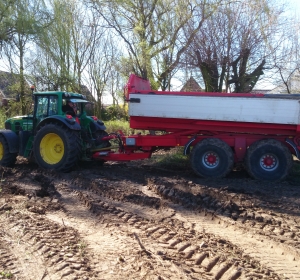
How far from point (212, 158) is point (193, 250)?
5226 millimetres

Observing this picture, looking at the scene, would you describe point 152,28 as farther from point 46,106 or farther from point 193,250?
point 193,250

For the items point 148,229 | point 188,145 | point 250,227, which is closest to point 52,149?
point 188,145

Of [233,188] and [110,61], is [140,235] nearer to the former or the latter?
[233,188]

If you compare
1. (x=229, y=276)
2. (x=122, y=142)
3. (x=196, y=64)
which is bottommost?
(x=229, y=276)

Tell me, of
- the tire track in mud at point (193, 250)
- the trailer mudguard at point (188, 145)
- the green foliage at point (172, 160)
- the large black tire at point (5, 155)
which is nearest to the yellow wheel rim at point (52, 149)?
the large black tire at point (5, 155)

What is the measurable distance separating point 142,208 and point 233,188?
8.18 ft

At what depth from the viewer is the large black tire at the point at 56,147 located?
404 inches

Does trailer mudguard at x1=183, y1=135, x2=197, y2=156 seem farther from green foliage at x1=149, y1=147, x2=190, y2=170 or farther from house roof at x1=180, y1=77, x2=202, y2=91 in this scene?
house roof at x1=180, y1=77, x2=202, y2=91

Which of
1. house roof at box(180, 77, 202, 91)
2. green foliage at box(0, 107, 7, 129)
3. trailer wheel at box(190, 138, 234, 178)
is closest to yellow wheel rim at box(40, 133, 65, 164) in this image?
trailer wheel at box(190, 138, 234, 178)

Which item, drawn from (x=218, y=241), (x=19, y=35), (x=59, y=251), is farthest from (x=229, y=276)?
(x=19, y=35)

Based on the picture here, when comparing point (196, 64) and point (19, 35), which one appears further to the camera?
point (19, 35)

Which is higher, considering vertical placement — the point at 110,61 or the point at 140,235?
the point at 110,61

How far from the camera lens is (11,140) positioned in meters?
11.0

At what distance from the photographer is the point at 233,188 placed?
8523 millimetres
